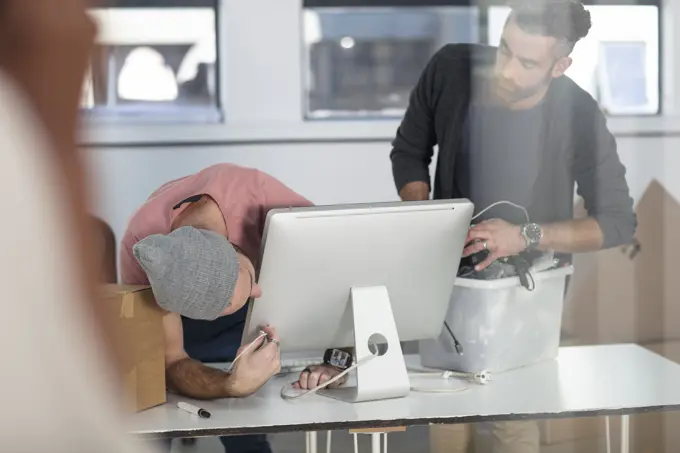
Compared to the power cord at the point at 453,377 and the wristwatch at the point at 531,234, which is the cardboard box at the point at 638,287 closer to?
the wristwatch at the point at 531,234

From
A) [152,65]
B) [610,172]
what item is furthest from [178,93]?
[610,172]

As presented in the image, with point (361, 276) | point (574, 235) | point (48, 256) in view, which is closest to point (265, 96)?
point (574, 235)

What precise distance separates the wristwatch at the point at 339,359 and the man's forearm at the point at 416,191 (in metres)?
0.67

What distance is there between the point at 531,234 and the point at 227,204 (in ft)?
2.26

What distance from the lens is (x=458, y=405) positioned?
1.40m

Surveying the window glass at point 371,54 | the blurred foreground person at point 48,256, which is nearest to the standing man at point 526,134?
the window glass at point 371,54

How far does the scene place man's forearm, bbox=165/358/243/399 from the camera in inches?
56.8

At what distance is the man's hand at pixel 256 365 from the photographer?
1395mm

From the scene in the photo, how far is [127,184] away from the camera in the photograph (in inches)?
113

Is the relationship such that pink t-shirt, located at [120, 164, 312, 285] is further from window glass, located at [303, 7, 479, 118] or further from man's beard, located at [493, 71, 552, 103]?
window glass, located at [303, 7, 479, 118]

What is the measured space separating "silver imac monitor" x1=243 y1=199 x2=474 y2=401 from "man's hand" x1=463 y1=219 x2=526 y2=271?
22cm

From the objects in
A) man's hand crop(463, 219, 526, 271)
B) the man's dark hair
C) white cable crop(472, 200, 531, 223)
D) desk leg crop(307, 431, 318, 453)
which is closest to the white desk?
desk leg crop(307, 431, 318, 453)

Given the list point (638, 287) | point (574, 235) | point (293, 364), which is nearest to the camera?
point (293, 364)

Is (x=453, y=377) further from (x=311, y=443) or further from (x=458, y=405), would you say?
(x=311, y=443)
